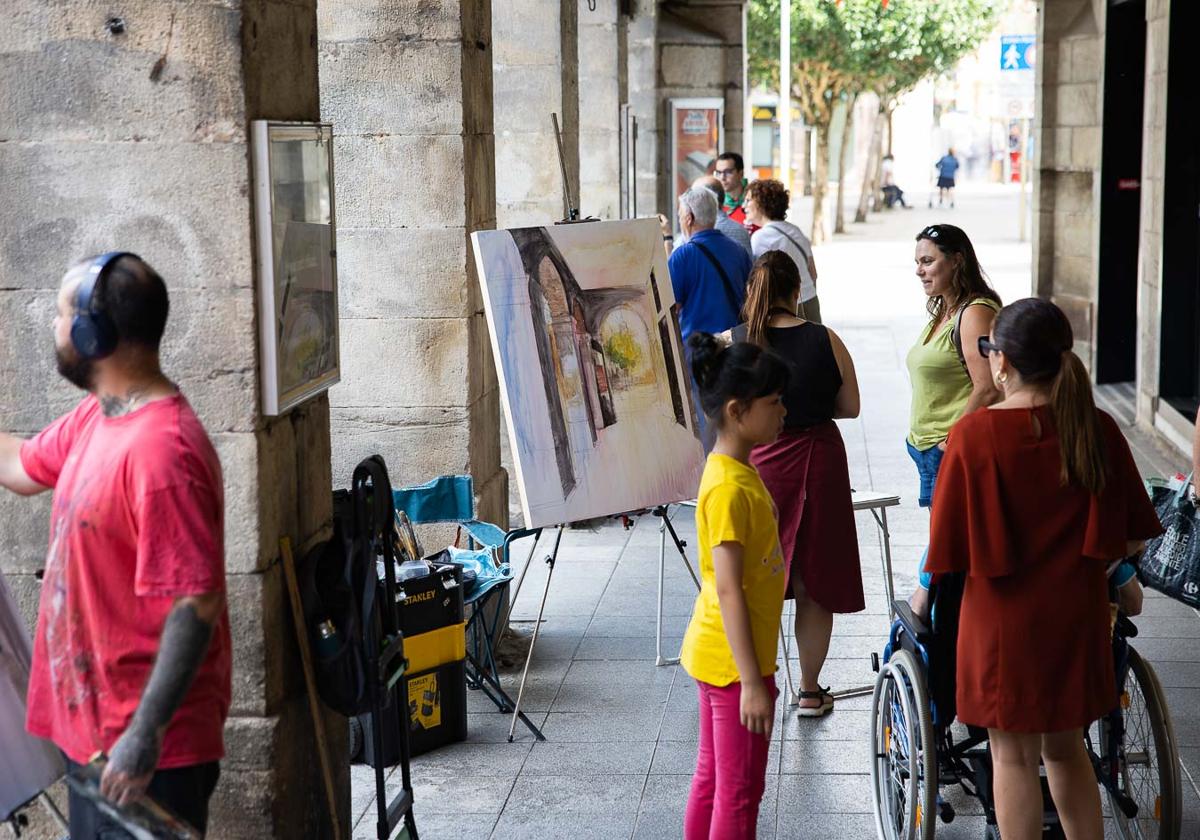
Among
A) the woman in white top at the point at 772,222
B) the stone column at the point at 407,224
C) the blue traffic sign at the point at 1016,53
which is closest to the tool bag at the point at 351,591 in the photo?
the stone column at the point at 407,224

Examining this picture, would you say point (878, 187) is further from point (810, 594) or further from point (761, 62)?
point (810, 594)

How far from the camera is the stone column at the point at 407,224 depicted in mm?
6367

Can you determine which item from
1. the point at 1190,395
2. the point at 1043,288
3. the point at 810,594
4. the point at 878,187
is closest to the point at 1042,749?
the point at 810,594

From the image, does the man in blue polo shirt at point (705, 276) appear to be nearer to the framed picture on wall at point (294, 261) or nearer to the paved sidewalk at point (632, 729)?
the paved sidewalk at point (632, 729)

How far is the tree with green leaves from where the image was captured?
3011 cm

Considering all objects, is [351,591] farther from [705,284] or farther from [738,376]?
[705,284]

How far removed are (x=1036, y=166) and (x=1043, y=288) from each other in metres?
1.23

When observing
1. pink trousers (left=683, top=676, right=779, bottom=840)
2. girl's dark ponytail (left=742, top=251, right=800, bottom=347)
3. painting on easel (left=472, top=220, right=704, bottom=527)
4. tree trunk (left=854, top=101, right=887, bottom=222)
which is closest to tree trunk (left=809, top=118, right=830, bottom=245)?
tree trunk (left=854, top=101, right=887, bottom=222)

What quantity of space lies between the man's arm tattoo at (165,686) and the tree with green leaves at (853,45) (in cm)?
2714

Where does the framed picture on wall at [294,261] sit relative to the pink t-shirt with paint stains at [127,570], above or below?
above

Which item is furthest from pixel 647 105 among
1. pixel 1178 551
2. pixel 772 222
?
pixel 1178 551

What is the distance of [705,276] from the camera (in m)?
8.07

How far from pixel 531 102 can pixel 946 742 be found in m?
5.59

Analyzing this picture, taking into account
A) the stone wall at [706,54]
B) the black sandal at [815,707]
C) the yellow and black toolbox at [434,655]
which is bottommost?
the black sandal at [815,707]
